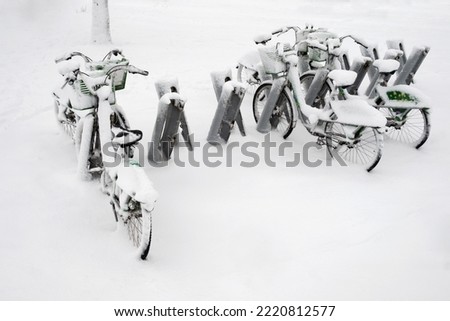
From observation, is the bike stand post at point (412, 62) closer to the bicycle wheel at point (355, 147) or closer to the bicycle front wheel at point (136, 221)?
the bicycle wheel at point (355, 147)

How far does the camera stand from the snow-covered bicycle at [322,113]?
433cm

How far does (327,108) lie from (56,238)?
10.9 ft

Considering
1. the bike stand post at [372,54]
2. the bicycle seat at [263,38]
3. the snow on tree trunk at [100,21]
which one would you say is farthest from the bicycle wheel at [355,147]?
the snow on tree trunk at [100,21]

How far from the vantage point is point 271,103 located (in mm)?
4980

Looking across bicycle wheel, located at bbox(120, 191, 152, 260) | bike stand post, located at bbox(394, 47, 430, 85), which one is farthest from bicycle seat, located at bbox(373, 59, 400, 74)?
bicycle wheel, located at bbox(120, 191, 152, 260)

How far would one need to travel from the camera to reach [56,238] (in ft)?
10.4

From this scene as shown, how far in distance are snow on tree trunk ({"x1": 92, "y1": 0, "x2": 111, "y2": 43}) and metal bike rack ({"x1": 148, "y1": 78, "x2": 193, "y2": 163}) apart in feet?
18.6

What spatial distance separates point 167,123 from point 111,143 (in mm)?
967

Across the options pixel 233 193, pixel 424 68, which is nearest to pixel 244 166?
pixel 233 193

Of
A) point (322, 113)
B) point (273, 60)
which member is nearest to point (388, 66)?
point (322, 113)

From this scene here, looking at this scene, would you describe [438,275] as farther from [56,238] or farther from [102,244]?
[56,238]

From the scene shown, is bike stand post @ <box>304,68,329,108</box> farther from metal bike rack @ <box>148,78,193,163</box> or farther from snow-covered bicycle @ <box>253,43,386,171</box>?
metal bike rack @ <box>148,78,193,163</box>

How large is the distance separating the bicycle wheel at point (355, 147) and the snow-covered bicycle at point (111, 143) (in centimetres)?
238

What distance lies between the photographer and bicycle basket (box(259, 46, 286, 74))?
15.8 feet
